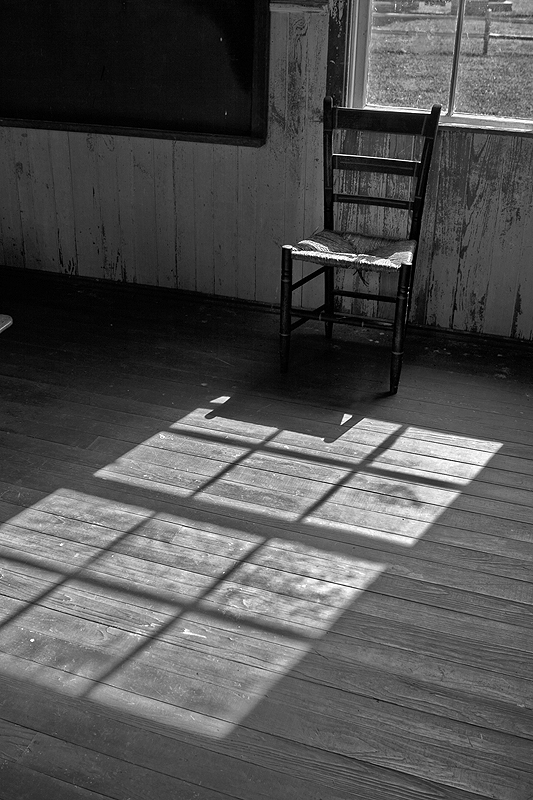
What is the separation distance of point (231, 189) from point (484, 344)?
1.42 m

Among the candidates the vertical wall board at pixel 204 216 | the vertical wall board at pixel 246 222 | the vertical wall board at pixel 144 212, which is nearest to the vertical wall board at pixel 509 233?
the vertical wall board at pixel 246 222

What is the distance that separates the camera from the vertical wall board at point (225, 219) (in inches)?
162

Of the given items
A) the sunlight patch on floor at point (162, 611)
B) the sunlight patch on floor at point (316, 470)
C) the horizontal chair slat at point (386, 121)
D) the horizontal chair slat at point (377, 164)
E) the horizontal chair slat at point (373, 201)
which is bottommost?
the sunlight patch on floor at point (162, 611)

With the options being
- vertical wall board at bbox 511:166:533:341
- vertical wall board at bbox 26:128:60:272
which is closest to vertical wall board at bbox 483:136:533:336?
vertical wall board at bbox 511:166:533:341

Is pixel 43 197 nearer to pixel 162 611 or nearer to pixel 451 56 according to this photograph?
pixel 451 56

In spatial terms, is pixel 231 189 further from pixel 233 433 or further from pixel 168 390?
pixel 233 433

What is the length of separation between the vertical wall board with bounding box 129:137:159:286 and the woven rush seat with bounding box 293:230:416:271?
1.10m

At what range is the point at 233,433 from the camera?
3.07 meters

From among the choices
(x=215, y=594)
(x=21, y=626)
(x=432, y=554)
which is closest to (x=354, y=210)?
(x=432, y=554)

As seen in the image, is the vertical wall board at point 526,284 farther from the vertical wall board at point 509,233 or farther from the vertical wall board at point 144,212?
the vertical wall board at point 144,212

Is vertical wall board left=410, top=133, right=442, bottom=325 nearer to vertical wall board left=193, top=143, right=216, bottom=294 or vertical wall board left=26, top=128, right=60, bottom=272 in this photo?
vertical wall board left=193, top=143, right=216, bottom=294

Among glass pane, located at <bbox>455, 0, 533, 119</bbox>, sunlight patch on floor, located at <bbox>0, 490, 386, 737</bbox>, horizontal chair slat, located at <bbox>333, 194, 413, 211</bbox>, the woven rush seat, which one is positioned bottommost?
sunlight patch on floor, located at <bbox>0, 490, 386, 737</bbox>

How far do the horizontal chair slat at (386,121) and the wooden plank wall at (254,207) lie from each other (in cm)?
22

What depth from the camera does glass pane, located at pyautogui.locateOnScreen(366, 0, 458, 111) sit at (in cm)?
357
